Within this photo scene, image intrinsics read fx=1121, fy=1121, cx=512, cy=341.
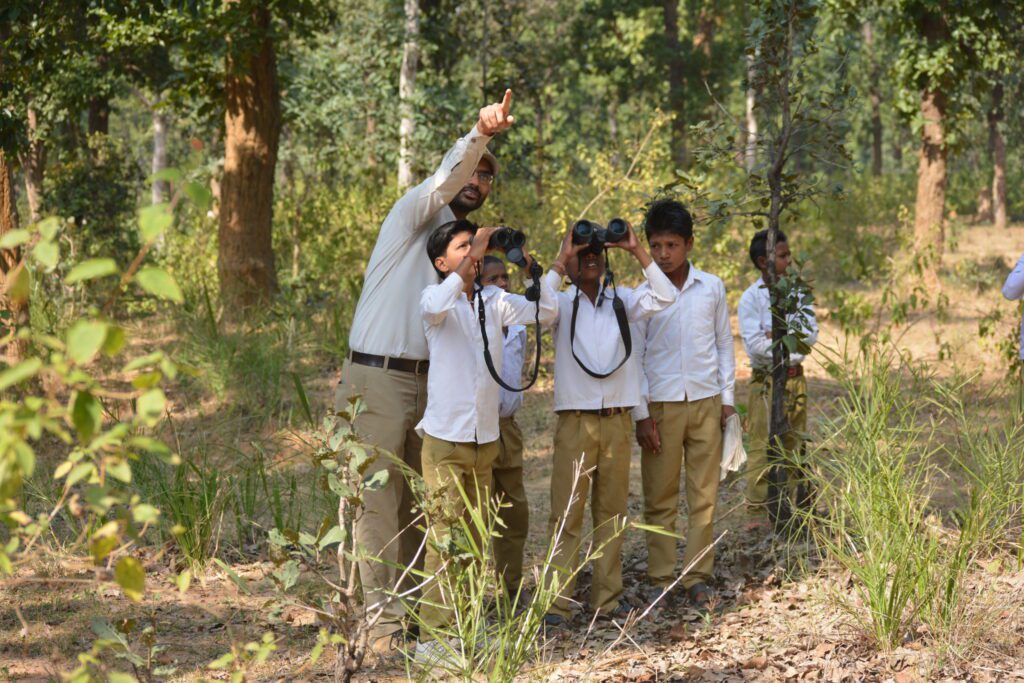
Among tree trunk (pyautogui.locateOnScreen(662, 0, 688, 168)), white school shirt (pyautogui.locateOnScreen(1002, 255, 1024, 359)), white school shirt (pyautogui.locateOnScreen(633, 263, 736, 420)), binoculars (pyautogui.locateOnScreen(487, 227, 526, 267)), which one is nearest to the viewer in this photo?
binoculars (pyautogui.locateOnScreen(487, 227, 526, 267))

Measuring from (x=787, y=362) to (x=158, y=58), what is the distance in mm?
13269

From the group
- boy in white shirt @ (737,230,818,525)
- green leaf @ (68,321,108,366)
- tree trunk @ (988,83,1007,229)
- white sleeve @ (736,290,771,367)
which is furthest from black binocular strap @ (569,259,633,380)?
tree trunk @ (988,83,1007,229)

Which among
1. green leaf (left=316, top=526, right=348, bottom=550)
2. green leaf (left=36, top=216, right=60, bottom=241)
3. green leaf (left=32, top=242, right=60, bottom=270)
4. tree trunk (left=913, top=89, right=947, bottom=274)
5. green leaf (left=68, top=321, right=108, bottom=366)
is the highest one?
tree trunk (left=913, top=89, right=947, bottom=274)

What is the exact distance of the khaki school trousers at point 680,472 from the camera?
4.80 meters

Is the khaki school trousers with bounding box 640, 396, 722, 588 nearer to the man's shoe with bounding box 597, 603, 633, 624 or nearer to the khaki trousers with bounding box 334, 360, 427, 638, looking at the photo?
the man's shoe with bounding box 597, 603, 633, 624

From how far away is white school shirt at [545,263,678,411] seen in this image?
14.8 feet

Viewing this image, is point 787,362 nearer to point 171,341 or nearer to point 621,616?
point 621,616

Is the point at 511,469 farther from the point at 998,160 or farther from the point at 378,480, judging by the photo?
the point at 998,160

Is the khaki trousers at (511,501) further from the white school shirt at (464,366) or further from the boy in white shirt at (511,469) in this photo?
the white school shirt at (464,366)

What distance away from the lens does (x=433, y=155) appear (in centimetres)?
1220

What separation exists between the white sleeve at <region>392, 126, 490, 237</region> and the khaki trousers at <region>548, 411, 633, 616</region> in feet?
3.29

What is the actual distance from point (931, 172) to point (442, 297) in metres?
10.7

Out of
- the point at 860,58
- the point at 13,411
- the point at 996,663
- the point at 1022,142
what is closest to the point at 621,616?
the point at 996,663

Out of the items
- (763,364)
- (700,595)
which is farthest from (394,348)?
(763,364)
